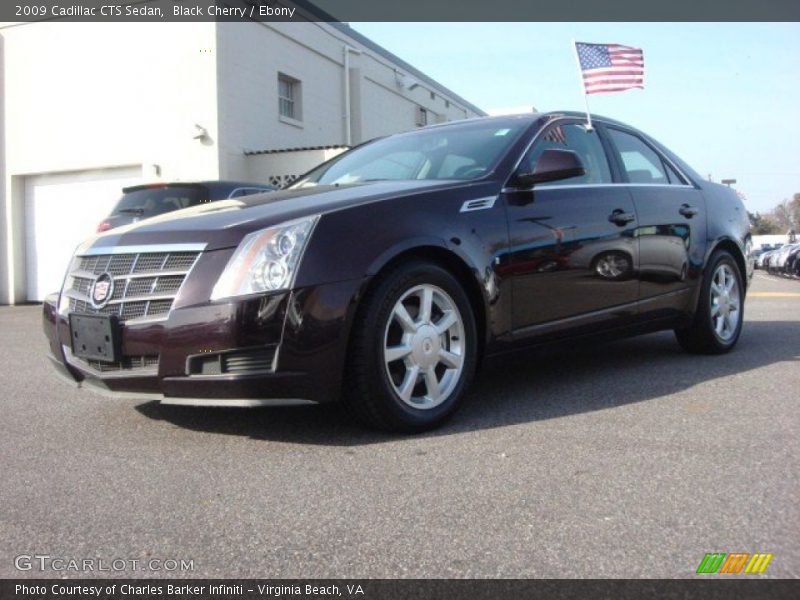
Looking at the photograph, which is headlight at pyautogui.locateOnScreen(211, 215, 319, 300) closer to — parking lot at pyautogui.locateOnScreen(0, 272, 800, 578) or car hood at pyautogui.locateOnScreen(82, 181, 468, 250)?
car hood at pyautogui.locateOnScreen(82, 181, 468, 250)

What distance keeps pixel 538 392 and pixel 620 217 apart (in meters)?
1.14

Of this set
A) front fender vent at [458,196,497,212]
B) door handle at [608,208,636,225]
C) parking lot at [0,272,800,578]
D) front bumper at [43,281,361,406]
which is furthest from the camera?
door handle at [608,208,636,225]

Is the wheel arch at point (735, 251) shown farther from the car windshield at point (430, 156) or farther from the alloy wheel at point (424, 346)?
the alloy wheel at point (424, 346)

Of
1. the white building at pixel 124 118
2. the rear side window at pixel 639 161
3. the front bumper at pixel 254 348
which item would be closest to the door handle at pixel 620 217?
the rear side window at pixel 639 161

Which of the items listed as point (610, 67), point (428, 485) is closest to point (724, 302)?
point (610, 67)

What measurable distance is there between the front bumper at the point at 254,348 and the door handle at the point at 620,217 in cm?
192

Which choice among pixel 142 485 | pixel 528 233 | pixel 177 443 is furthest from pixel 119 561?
pixel 528 233

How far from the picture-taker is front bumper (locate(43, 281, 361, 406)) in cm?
299

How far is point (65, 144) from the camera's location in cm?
1438

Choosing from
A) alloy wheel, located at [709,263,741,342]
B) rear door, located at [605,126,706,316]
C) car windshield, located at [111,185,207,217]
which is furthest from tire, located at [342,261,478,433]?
car windshield, located at [111,185,207,217]

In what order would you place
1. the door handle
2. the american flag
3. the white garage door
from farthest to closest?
the white garage door
the american flag
the door handle

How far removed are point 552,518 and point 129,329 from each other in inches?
73.8

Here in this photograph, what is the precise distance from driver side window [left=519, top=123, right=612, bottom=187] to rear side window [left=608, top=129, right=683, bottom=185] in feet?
0.72
